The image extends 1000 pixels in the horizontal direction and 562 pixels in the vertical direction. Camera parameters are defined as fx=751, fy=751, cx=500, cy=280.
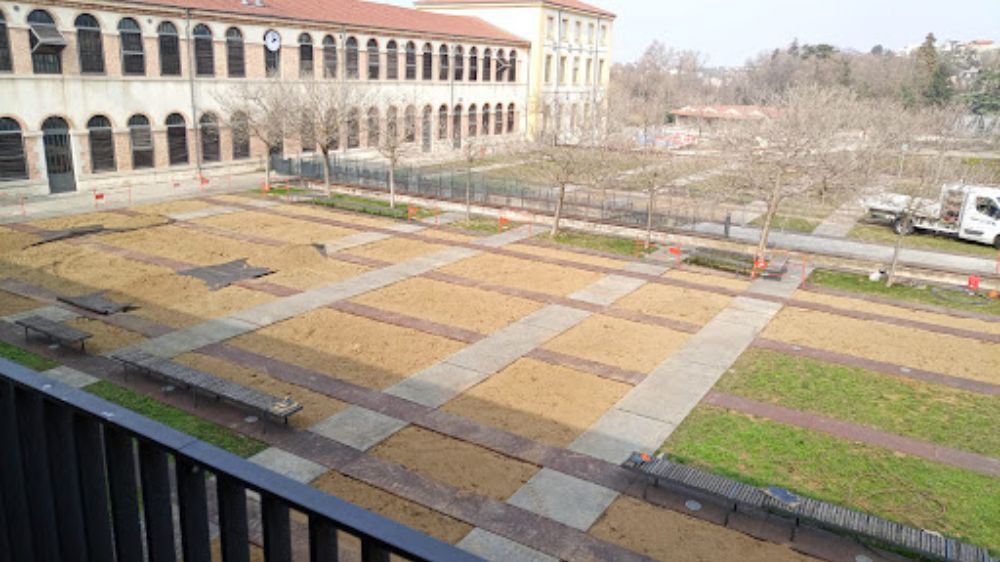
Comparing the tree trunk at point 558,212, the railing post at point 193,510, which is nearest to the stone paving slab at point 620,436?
the railing post at point 193,510

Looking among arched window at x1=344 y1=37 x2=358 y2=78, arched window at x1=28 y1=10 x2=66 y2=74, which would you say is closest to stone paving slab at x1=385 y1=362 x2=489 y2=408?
arched window at x1=28 y1=10 x2=66 y2=74

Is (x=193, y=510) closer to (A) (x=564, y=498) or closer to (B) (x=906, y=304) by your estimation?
(A) (x=564, y=498)

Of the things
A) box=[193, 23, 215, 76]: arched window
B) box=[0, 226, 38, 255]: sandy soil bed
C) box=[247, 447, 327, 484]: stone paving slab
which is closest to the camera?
box=[247, 447, 327, 484]: stone paving slab

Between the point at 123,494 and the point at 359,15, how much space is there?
54.7m

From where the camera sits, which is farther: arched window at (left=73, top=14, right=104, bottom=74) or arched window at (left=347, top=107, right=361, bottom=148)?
arched window at (left=347, top=107, right=361, bottom=148)

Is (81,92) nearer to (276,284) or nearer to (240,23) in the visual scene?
(240,23)

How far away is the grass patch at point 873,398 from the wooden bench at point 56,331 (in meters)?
14.0

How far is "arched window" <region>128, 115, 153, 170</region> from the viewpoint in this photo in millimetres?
39500

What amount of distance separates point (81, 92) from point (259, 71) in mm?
11001

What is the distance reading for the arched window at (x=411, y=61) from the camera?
5600cm

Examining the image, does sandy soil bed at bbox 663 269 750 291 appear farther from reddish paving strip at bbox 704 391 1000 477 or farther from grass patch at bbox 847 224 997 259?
grass patch at bbox 847 224 997 259

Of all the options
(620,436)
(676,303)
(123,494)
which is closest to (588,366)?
(620,436)

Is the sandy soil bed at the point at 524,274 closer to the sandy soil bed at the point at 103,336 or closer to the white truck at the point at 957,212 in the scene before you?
the sandy soil bed at the point at 103,336

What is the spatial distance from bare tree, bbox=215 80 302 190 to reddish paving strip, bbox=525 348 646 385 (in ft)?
84.0
